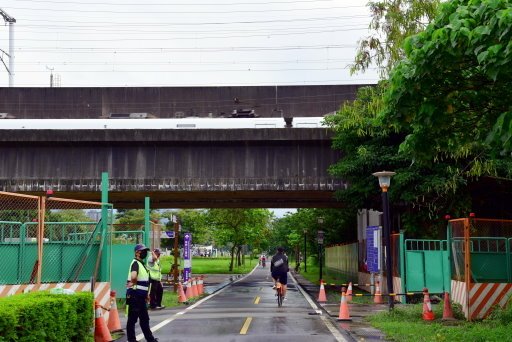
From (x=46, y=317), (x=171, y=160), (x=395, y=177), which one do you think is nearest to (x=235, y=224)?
(x=171, y=160)

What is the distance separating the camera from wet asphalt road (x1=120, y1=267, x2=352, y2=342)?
12430mm

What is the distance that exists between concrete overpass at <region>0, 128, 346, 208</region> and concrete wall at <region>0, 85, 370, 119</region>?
2.05 metres

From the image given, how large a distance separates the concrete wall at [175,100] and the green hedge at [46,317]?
18238mm

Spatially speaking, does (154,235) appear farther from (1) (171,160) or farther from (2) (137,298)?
(2) (137,298)

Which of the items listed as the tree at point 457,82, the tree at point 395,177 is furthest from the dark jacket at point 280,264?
the tree at point 457,82

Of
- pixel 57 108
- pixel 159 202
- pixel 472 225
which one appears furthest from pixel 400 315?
pixel 159 202

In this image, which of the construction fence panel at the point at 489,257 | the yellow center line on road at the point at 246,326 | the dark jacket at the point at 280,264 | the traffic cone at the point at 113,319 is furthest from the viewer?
the dark jacket at the point at 280,264

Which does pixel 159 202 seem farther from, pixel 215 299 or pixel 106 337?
pixel 106 337

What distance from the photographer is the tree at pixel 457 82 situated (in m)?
7.77

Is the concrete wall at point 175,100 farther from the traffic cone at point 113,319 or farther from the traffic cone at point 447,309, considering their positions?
the traffic cone at point 113,319

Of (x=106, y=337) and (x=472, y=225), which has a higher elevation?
(x=472, y=225)

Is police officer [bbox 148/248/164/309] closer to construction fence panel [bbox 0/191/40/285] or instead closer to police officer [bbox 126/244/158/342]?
construction fence panel [bbox 0/191/40/285]

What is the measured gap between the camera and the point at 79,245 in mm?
13195

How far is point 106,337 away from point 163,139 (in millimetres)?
15594
